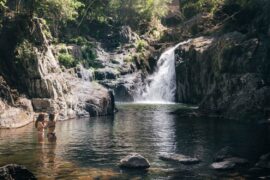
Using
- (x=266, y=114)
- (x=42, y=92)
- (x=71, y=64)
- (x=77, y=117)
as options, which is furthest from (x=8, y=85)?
(x=266, y=114)

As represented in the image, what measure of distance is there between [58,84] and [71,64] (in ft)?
61.2

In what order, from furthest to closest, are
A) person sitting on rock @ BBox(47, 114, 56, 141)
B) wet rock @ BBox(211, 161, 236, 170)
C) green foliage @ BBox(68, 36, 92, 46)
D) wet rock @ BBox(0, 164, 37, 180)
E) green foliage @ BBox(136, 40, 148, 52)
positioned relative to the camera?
green foliage @ BBox(136, 40, 148, 52) < green foliage @ BBox(68, 36, 92, 46) < person sitting on rock @ BBox(47, 114, 56, 141) < wet rock @ BBox(211, 161, 236, 170) < wet rock @ BBox(0, 164, 37, 180)

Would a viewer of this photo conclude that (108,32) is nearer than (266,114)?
No

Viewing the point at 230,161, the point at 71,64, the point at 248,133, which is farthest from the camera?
the point at 71,64

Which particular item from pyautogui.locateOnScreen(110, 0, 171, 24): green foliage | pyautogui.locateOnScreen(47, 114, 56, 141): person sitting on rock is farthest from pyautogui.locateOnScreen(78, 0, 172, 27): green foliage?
pyautogui.locateOnScreen(47, 114, 56, 141): person sitting on rock

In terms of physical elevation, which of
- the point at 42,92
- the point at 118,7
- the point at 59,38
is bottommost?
the point at 42,92

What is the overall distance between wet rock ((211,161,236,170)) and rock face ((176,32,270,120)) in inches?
958

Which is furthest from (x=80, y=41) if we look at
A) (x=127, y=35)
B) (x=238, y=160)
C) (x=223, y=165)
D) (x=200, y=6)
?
(x=223, y=165)

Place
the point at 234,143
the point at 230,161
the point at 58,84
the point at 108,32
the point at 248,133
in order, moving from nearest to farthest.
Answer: the point at 230,161
the point at 234,143
the point at 248,133
the point at 58,84
the point at 108,32

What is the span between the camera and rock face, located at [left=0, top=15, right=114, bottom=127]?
179 ft

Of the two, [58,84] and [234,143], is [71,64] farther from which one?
[234,143]

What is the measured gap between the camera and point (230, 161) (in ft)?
96.4

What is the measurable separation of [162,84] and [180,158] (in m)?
50.3

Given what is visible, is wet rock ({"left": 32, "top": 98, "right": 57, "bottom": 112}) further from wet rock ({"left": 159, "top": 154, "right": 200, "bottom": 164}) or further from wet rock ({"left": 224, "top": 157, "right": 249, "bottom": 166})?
wet rock ({"left": 224, "top": 157, "right": 249, "bottom": 166})
